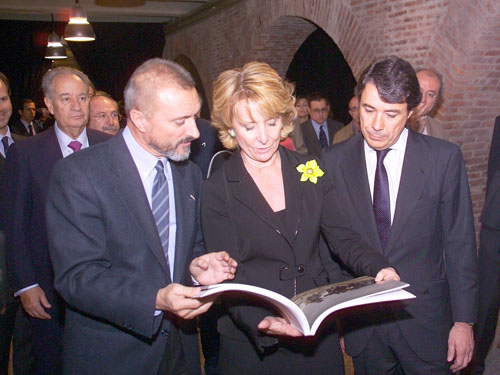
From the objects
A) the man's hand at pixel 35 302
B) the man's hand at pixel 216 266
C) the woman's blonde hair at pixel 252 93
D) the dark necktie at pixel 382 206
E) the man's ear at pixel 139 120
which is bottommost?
the man's hand at pixel 35 302

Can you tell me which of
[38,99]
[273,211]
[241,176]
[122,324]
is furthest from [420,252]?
[38,99]

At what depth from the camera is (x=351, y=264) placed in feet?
7.18

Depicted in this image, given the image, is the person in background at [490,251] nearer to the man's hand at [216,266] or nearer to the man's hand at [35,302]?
the man's hand at [216,266]

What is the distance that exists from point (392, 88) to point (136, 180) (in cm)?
117

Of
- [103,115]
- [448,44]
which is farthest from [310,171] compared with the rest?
[448,44]

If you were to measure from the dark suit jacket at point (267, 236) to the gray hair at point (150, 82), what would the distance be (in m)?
0.39

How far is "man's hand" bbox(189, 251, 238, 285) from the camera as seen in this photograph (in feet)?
6.24

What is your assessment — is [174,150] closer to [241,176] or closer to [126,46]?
[241,176]

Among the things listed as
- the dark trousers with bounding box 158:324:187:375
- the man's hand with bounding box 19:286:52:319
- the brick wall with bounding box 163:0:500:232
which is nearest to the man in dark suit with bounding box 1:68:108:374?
the man's hand with bounding box 19:286:52:319

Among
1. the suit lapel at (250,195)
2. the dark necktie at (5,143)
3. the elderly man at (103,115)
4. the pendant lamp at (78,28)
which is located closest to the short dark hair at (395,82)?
the suit lapel at (250,195)

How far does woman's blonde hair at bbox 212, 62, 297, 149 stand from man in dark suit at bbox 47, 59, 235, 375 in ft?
0.38

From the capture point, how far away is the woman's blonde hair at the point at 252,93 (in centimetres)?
214

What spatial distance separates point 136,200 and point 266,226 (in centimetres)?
52

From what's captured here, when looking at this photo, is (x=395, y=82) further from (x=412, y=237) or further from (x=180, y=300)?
(x=180, y=300)
